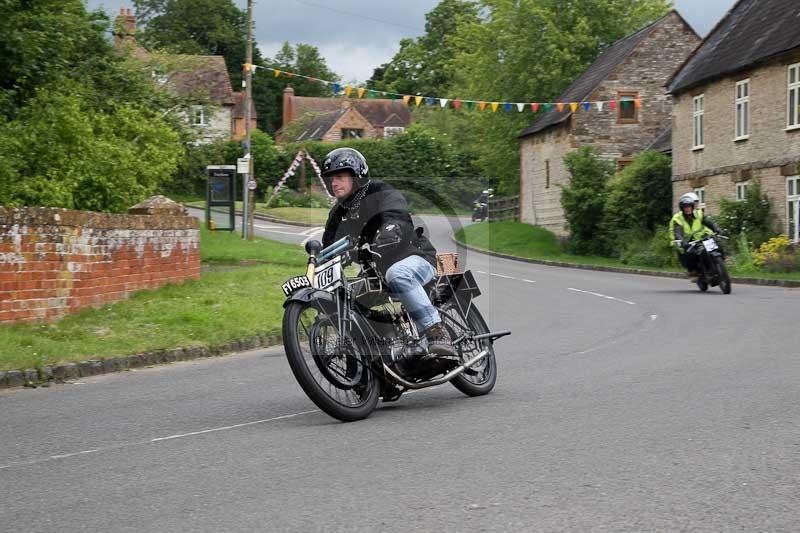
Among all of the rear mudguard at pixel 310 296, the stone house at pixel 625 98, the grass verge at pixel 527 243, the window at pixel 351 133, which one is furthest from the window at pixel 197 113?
the window at pixel 351 133

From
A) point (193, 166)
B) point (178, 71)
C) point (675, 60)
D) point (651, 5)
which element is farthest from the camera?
point (651, 5)

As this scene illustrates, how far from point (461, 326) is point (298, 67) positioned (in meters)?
110

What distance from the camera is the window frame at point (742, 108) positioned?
34.4 meters

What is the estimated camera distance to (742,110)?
34.9 m

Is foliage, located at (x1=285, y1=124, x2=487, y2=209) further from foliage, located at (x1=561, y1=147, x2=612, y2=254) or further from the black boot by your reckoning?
the black boot

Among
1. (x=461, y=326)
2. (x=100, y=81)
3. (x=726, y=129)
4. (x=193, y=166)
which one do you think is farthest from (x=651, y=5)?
(x=461, y=326)

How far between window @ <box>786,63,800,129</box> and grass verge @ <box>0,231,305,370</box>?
60.1 ft

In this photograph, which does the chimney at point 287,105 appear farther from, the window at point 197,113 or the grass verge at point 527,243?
the window at point 197,113

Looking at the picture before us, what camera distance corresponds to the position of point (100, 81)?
28406 millimetres

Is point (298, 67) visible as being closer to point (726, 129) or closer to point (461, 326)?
point (726, 129)

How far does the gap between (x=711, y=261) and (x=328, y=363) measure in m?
15.2

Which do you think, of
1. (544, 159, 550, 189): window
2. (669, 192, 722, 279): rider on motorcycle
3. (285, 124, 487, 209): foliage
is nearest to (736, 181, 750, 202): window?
(669, 192, 722, 279): rider on motorcycle

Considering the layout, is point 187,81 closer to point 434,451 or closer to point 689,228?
point 689,228

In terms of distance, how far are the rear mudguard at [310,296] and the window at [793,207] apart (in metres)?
25.9
